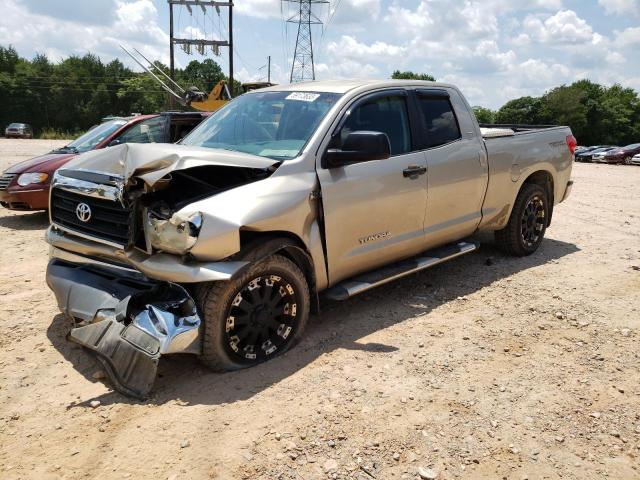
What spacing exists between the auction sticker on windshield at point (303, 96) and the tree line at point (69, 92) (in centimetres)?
5924

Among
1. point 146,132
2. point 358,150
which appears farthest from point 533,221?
point 146,132

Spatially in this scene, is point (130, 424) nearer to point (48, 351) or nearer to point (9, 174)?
point (48, 351)

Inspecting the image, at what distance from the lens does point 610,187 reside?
47.1 feet

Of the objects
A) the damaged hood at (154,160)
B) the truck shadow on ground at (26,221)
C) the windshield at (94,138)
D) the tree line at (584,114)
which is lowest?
the truck shadow on ground at (26,221)

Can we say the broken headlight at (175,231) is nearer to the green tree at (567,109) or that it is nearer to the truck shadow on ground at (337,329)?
the truck shadow on ground at (337,329)

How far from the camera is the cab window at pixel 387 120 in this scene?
4320 millimetres

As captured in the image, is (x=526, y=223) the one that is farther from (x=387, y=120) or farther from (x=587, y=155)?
(x=587, y=155)

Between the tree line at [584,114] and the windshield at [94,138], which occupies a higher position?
the tree line at [584,114]

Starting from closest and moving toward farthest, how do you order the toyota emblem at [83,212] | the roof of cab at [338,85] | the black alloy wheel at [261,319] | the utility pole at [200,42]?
the black alloy wheel at [261,319], the toyota emblem at [83,212], the roof of cab at [338,85], the utility pole at [200,42]

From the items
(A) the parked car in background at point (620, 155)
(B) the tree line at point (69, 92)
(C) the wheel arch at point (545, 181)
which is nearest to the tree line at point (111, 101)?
(B) the tree line at point (69, 92)

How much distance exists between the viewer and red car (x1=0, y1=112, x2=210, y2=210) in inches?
310

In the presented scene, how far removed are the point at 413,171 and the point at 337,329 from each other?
1.46 meters

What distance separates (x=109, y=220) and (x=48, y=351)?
1.14 m

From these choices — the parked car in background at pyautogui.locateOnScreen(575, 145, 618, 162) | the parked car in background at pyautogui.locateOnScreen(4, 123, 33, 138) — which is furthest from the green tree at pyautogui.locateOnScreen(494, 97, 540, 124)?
the parked car in background at pyautogui.locateOnScreen(4, 123, 33, 138)
